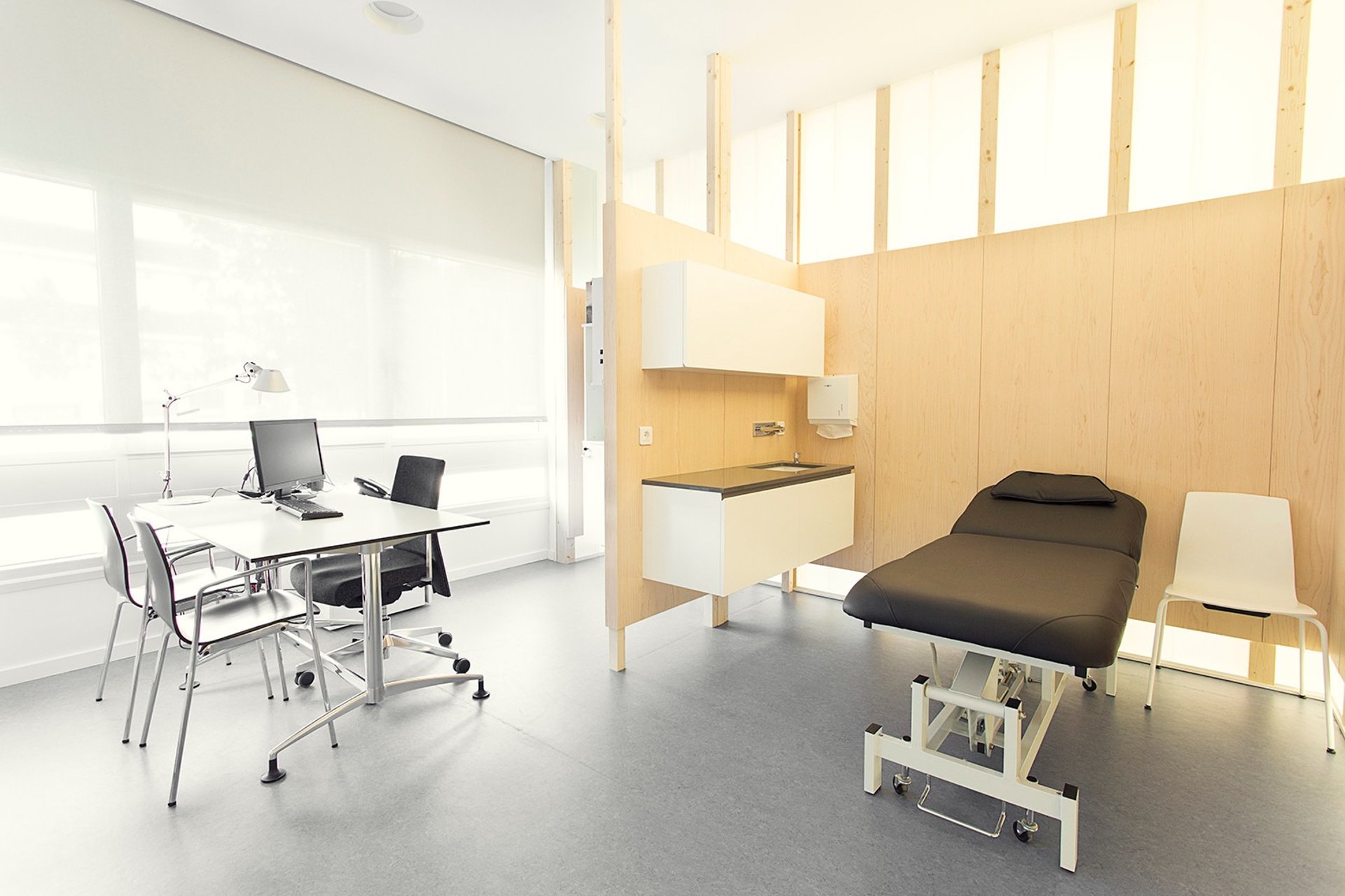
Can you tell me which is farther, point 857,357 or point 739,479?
point 857,357

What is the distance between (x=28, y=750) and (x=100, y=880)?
3.68ft

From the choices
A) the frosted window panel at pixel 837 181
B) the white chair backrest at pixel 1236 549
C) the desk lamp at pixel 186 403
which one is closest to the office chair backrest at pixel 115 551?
the desk lamp at pixel 186 403

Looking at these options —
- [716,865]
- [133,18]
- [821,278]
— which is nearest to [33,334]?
[133,18]

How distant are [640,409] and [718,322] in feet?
2.06

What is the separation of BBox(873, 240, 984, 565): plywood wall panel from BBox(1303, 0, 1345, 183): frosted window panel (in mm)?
1427

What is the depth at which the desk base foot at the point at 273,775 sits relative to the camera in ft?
7.76

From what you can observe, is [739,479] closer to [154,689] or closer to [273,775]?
[273,775]

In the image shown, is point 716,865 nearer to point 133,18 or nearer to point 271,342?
point 271,342

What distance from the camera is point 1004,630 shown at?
2.03 metres

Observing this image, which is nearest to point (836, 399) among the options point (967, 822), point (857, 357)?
point (857, 357)

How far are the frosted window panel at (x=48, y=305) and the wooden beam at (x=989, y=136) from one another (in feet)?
16.0

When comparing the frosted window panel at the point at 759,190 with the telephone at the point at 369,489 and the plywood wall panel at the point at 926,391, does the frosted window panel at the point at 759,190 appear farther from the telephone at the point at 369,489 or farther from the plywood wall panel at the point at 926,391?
the telephone at the point at 369,489

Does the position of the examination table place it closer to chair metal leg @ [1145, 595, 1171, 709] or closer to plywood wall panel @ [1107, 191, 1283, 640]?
chair metal leg @ [1145, 595, 1171, 709]

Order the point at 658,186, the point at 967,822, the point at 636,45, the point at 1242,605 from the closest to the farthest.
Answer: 1. the point at 967,822
2. the point at 1242,605
3. the point at 636,45
4. the point at 658,186
